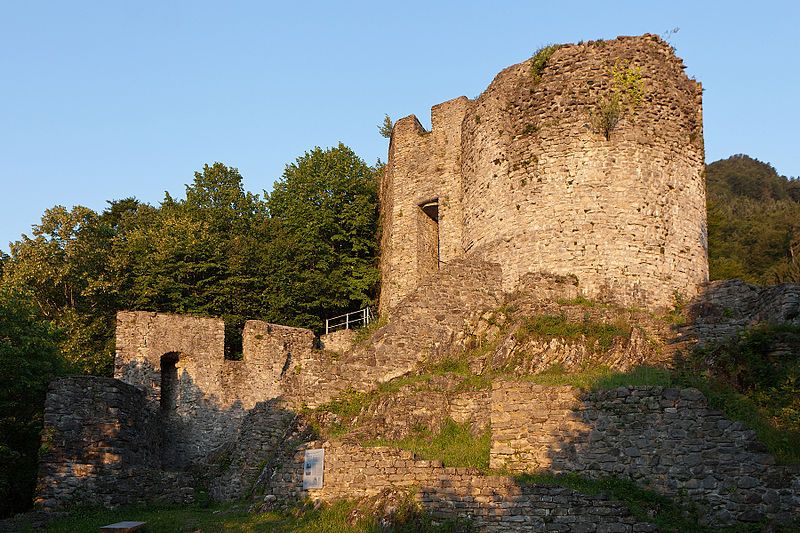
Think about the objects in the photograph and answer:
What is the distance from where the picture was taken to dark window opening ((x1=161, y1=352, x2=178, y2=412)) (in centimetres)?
2788

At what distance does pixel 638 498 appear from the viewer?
15.0 m

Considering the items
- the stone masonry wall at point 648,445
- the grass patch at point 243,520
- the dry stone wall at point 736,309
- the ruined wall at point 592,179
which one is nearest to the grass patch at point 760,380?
the stone masonry wall at point 648,445

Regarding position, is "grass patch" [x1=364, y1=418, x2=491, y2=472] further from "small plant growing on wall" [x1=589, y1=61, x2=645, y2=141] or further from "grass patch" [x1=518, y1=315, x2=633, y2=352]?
"small plant growing on wall" [x1=589, y1=61, x2=645, y2=141]

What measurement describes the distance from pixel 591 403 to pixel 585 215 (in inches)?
367

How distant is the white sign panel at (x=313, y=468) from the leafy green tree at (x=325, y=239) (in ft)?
52.7

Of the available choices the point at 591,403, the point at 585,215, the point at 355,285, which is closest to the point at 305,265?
the point at 355,285

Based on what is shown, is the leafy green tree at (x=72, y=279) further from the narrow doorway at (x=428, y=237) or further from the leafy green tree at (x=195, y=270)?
the narrow doorway at (x=428, y=237)

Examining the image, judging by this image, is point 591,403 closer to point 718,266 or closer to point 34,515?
point 34,515

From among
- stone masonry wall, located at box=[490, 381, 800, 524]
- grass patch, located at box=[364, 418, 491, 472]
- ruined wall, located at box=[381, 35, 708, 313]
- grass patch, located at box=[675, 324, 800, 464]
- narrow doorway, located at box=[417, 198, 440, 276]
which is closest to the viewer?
stone masonry wall, located at box=[490, 381, 800, 524]

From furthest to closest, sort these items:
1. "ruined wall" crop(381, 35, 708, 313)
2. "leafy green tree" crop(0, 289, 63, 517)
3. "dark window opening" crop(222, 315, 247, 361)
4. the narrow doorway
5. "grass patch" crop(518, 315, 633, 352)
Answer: "dark window opening" crop(222, 315, 247, 361) → the narrow doorway → "ruined wall" crop(381, 35, 708, 313) → "grass patch" crop(518, 315, 633, 352) → "leafy green tree" crop(0, 289, 63, 517)

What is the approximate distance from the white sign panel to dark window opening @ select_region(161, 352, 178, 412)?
1139 centimetres

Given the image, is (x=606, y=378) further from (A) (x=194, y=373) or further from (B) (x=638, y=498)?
(A) (x=194, y=373)

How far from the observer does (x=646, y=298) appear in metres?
23.7

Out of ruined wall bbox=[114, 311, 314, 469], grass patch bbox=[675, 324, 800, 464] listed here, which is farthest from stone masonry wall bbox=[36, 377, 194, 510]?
grass patch bbox=[675, 324, 800, 464]
